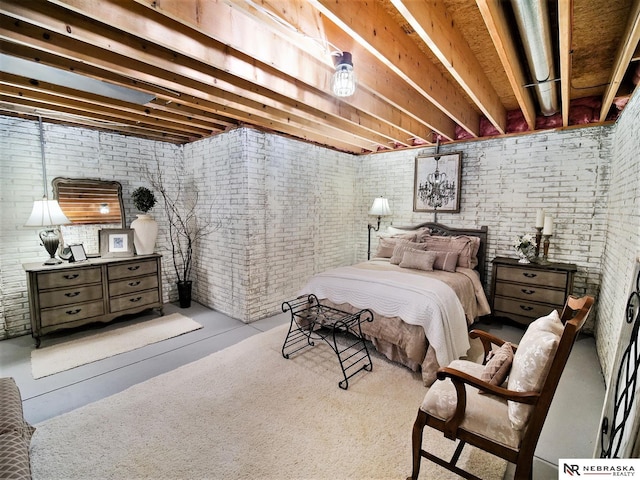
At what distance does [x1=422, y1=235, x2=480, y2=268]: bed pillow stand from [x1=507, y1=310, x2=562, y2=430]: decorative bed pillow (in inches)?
94.1

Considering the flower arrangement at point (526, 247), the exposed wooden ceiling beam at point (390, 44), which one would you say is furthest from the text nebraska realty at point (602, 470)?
the flower arrangement at point (526, 247)

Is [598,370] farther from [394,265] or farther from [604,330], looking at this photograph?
[394,265]

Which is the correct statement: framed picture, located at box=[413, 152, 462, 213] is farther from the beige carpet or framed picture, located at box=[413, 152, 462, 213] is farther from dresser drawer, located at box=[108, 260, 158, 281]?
dresser drawer, located at box=[108, 260, 158, 281]

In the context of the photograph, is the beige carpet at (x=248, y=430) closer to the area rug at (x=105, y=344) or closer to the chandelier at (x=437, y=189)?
the area rug at (x=105, y=344)

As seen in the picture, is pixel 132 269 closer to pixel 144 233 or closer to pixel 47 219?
pixel 144 233

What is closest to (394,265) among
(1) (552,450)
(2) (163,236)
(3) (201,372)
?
(1) (552,450)

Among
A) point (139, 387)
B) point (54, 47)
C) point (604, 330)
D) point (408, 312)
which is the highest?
point (54, 47)

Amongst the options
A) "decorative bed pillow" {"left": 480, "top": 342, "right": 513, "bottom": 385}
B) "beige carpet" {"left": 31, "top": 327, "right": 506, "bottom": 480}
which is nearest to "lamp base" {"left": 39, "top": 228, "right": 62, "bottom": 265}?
"beige carpet" {"left": 31, "top": 327, "right": 506, "bottom": 480}

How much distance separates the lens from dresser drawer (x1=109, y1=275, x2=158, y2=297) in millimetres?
3684

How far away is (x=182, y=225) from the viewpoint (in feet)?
15.4

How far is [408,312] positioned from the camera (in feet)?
8.64

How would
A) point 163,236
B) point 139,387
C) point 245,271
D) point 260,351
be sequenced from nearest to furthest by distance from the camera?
point 139,387 < point 260,351 < point 245,271 < point 163,236

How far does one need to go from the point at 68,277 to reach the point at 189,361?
5.86 feet

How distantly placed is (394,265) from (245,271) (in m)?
2.00
